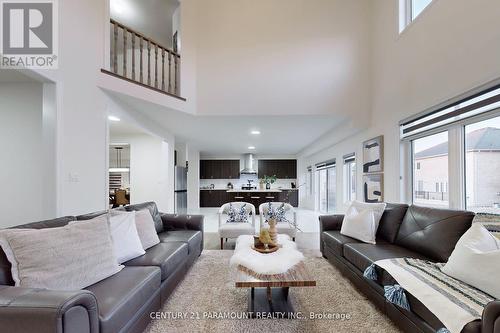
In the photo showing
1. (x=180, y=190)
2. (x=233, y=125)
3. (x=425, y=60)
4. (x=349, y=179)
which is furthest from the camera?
(x=180, y=190)

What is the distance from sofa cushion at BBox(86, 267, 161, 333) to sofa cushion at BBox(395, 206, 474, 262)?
8.07ft

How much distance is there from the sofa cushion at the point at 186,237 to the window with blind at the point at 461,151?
3.17m

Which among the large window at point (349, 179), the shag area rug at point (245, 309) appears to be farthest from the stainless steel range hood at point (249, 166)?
the shag area rug at point (245, 309)

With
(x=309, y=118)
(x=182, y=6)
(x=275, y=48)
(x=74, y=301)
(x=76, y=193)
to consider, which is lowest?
(x=74, y=301)

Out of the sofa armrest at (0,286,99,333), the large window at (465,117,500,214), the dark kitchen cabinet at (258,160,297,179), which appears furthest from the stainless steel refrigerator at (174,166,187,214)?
the large window at (465,117,500,214)

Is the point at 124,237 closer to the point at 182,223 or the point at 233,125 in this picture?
the point at 182,223

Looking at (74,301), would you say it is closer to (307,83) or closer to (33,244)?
(33,244)

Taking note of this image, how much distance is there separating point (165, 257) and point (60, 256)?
946 millimetres

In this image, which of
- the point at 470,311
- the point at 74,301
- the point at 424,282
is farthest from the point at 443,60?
the point at 74,301

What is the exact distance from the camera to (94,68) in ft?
10.8

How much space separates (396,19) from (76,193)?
527 centimetres

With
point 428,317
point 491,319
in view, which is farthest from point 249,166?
point 491,319

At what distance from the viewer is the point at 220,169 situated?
11.2 metres

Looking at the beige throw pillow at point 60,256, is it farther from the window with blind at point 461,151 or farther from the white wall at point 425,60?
the white wall at point 425,60
